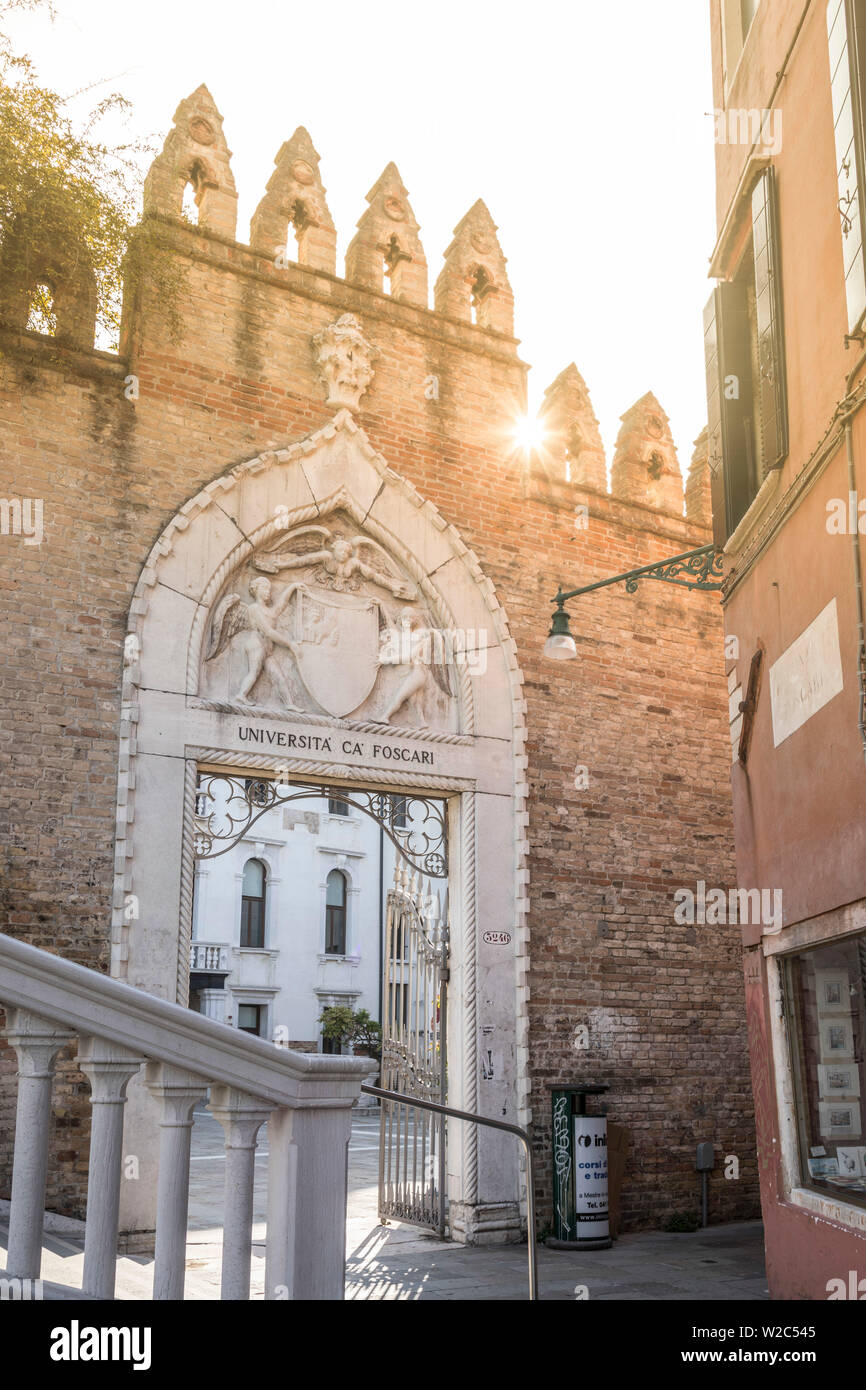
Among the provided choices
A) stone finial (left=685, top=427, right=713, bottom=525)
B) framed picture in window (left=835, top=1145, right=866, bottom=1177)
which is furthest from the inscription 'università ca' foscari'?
framed picture in window (left=835, top=1145, right=866, bottom=1177)

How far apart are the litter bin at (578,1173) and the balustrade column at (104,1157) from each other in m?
7.16

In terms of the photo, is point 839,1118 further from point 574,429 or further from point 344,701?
point 574,429

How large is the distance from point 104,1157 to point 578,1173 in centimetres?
733

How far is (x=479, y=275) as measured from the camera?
39.5 feet

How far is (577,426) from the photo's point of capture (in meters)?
12.1

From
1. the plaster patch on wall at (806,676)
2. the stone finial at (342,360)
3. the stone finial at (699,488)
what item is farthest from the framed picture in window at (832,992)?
the stone finial at (699,488)

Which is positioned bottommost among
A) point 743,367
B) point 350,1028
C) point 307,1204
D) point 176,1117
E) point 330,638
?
point 350,1028

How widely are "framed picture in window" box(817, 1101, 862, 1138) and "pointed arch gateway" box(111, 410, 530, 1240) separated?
12.0 ft

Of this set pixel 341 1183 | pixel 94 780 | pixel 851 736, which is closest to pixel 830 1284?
pixel 851 736

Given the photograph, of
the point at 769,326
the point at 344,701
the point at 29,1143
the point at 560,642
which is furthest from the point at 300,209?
the point at 29,1143

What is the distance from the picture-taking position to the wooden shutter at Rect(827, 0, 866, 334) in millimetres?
5695

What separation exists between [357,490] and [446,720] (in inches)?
82.8

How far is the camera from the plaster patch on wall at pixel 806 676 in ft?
20.5

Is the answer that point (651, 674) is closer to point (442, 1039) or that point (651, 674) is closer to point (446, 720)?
point (446, 720)
